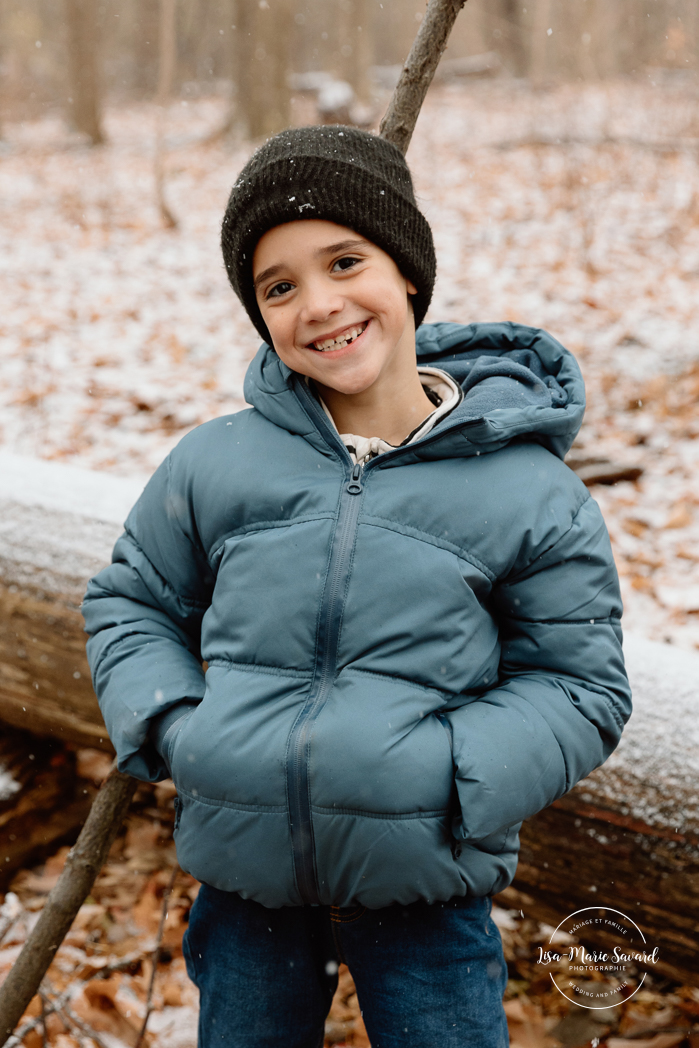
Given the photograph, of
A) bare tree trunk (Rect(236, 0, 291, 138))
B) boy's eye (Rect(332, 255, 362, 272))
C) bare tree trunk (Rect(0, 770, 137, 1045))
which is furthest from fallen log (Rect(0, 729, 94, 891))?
bare tree trunk (Rect(236, 0, 291, 138))

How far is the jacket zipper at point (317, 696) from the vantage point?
146cm

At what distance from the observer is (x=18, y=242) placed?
30.7ft

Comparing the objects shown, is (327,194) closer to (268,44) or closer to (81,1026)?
(81,1026)

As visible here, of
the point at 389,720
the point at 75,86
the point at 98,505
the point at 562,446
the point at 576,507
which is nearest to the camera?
the point at 389,720

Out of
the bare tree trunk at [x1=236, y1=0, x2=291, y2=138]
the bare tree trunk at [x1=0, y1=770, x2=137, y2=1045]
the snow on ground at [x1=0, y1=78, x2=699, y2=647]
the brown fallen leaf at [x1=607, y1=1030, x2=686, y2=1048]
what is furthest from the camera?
the bare tree trunk at [x1=236, y1=0, x2=291, y2=138]

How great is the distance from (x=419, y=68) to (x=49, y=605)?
1889mm

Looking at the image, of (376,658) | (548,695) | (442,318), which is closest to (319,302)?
(376,658)

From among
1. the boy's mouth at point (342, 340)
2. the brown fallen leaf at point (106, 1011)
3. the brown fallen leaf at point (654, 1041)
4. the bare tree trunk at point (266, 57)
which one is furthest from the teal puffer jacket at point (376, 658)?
the bare tree trunk at point (266, 57)

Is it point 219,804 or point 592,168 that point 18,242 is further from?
point 219,804

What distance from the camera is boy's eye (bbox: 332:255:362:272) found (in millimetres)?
1696

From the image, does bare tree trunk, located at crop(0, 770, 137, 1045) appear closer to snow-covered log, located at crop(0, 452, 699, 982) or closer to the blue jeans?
the blue jeans

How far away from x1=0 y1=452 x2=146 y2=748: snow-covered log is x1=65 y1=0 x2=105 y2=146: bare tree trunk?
570 inches

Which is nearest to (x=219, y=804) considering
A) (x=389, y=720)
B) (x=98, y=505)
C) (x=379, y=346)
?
(x=389, y=720)

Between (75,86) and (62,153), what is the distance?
1231mm
